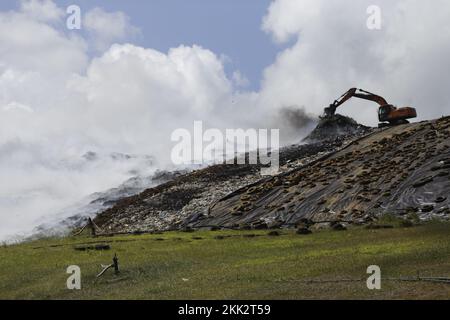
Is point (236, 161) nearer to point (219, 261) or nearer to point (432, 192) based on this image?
point (432, 192)

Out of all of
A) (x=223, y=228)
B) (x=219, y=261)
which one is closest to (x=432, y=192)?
(x=223, y=228)

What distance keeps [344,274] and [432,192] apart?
875 inches

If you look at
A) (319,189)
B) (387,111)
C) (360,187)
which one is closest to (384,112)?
(387,111)

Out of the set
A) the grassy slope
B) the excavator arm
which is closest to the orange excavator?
the excavator arm

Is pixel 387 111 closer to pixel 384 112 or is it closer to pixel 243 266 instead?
pixel 384 112

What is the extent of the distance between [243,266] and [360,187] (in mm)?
23182

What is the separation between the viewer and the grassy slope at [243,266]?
69.5 ft

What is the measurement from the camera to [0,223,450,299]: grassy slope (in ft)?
69.5

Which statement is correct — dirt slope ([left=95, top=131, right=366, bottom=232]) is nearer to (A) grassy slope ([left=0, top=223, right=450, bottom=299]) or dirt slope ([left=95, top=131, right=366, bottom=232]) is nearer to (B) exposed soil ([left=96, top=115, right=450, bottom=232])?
(B) exposed soil ([left=96, top=115, right=450, bottom=232])

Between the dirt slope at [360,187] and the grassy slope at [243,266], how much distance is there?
19.5 feet

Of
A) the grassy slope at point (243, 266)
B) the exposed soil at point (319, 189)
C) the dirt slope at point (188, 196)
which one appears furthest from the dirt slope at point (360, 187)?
the grassy slope at point (243, 266)

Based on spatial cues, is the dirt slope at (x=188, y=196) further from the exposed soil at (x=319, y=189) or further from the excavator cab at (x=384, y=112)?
the excavator cab at (x=384, y=112)

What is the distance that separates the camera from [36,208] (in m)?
92.2
